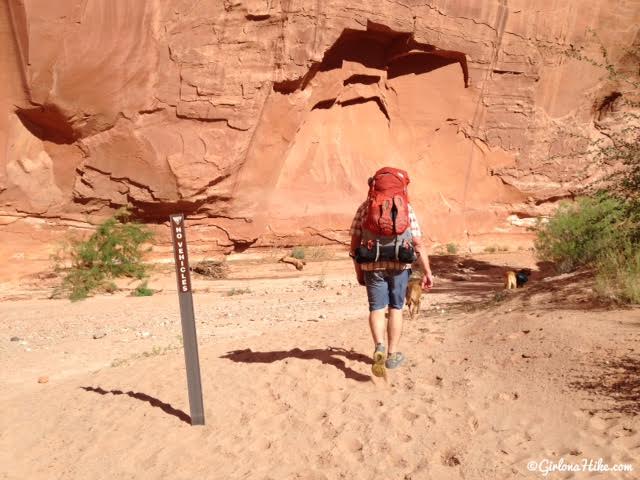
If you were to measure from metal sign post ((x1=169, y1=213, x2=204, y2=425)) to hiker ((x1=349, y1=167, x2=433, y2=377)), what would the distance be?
4.21ft

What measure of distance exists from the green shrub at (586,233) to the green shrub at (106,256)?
8816mm

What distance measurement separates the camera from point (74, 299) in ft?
42.8

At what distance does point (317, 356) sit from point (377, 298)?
1221 millimetres

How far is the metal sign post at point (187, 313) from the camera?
4.64 meters

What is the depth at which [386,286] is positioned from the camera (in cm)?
518

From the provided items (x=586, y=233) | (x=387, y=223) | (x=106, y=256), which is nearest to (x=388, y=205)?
(x=387, y=223)

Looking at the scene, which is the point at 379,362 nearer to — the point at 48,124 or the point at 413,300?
the point at 413,300

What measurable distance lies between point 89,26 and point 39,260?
535cm

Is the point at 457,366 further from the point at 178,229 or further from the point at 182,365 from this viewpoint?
the point at 182,365

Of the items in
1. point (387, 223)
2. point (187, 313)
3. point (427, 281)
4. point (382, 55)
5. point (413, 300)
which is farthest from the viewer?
point (382, 55)

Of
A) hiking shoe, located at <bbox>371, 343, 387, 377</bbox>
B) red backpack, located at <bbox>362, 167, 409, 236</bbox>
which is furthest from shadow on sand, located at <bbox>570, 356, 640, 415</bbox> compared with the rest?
red backpack, located at <bbox>362, 167, 409, 236</bbox>

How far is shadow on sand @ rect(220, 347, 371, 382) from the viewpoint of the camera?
5529mm

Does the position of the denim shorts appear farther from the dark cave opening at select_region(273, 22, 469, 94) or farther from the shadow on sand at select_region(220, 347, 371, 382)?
the dark cave opening at select_region(273, 22, 469, 94)
